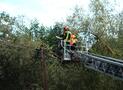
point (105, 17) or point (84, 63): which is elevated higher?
point (105, 17)

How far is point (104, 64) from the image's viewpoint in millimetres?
18609

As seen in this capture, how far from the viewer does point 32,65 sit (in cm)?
2752

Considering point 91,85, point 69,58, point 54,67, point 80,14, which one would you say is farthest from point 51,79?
point 80,14

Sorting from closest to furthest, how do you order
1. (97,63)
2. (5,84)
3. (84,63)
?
(97,63)
(84,63)
(5,84)

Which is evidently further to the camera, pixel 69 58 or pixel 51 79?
pixel 51 79

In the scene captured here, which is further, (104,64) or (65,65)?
(65,65)

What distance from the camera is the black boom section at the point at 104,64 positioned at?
55.9 feet

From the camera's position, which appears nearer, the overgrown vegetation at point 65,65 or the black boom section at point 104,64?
the black boom section at point 104,64

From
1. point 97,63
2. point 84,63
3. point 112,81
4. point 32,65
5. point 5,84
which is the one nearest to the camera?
point 97,63

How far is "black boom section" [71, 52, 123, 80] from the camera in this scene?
1705cm

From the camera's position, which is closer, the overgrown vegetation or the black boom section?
the black boom section

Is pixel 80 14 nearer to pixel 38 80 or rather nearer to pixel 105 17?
pixel 105 17

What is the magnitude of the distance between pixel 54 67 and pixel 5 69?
4354 mm

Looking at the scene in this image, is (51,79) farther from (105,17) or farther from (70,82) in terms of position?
(105,17)
